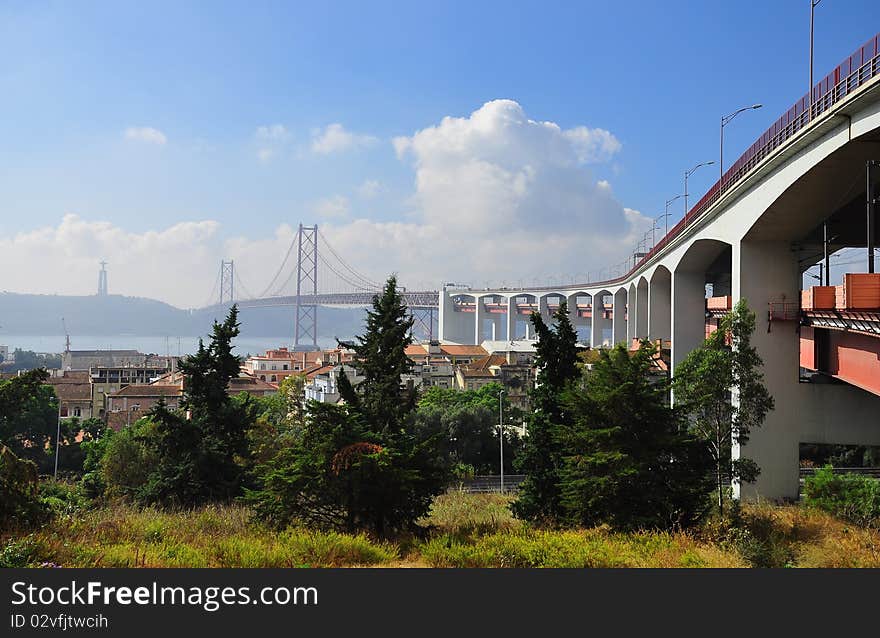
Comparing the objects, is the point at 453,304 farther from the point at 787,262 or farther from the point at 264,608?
Result: the point at 264,608

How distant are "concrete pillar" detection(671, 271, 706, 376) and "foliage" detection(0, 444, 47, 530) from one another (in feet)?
69.5

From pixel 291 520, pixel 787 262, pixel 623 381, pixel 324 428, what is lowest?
pixel 291 520

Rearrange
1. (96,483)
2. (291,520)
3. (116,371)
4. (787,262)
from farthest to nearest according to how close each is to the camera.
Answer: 1. (116,371)
2. (96,483)
3. (787,262)
4. (291,520)

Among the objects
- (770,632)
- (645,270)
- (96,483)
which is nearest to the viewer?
(770,632)

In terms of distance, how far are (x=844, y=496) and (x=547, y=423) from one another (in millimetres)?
7422

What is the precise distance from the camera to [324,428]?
27.9ft

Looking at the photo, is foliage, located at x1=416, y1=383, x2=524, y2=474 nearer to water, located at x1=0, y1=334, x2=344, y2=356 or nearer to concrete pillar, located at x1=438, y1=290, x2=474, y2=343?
concrete pillar, located at x1=438, y1=290, x2=474, y2=343

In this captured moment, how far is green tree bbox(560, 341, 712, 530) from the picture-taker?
28.4ft

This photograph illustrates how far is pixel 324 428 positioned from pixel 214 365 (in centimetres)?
697

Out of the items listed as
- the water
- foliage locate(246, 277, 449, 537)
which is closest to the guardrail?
foliage locate(246, 277, 449, 537)

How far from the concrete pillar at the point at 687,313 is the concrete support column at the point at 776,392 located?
8990mm

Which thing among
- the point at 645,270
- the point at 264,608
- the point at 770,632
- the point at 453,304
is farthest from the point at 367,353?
the point at 453,304

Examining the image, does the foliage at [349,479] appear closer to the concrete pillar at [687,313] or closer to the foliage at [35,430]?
the concrete pillar at [687,313]

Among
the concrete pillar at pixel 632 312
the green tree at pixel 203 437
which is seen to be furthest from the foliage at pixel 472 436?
the concrete pillar at pixel 632 312
